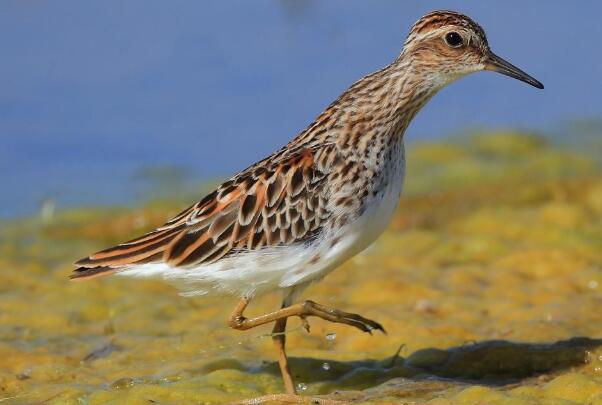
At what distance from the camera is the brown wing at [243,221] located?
8.04 meters

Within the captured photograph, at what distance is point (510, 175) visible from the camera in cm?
1327

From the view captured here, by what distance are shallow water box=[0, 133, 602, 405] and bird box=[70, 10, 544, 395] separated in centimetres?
53

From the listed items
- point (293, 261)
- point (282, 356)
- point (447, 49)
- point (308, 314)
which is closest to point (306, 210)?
point (293, 261)

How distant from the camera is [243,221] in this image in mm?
8188

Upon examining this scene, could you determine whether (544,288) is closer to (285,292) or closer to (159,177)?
(285,292)

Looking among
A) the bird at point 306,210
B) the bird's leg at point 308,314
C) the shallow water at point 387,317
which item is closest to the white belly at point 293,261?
the bird at point 306,210

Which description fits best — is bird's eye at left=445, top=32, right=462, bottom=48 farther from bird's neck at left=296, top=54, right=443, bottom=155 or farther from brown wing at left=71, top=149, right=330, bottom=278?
brown wing at left=71, top=149, right=330, bottom=278

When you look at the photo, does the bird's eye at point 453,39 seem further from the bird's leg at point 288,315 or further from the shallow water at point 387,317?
the shallow water at point 387,317

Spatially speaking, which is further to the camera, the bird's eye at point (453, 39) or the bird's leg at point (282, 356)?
the bird's eye at point (453, 39)

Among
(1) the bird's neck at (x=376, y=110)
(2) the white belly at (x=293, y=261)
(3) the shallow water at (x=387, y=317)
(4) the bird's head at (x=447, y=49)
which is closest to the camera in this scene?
(2) the white belly at (x=293, y=261)

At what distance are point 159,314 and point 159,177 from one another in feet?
12.5

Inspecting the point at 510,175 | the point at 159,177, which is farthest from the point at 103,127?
the point at 510,175

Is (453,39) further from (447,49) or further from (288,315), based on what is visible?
(288,315)

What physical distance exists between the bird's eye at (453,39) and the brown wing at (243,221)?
114 centimetres
